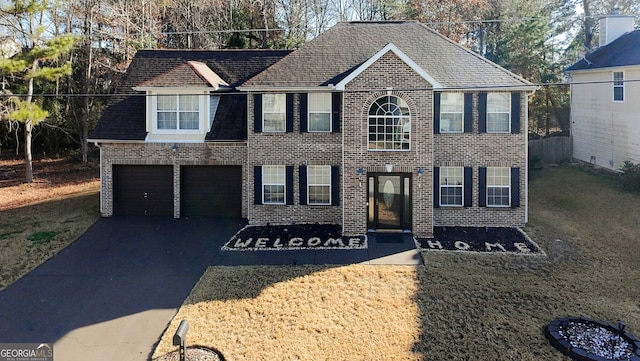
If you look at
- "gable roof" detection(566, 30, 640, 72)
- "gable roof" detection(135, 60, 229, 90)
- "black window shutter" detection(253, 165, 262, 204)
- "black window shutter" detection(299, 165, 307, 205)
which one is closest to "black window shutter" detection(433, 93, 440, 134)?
"black window shutter" detection(299, 165, 307, 205)

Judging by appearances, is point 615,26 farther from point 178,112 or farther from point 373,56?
point 178,112

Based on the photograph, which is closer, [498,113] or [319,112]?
[498,113]

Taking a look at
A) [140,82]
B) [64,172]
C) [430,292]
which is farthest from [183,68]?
[64,172]

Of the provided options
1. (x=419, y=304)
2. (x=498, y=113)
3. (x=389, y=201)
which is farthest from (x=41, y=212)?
(x=498, y=113)

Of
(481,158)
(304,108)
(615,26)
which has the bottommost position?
(481,158)

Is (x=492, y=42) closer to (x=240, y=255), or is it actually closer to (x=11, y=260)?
(x=240, y=255)

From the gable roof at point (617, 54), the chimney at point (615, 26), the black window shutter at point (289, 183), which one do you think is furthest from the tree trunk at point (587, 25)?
the black window shutter at point (289, 183)

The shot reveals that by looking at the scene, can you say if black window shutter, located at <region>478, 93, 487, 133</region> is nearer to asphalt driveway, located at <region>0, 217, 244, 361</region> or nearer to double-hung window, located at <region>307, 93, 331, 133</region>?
double-hung window, located at <region>307, 93, 331, 133</region>
